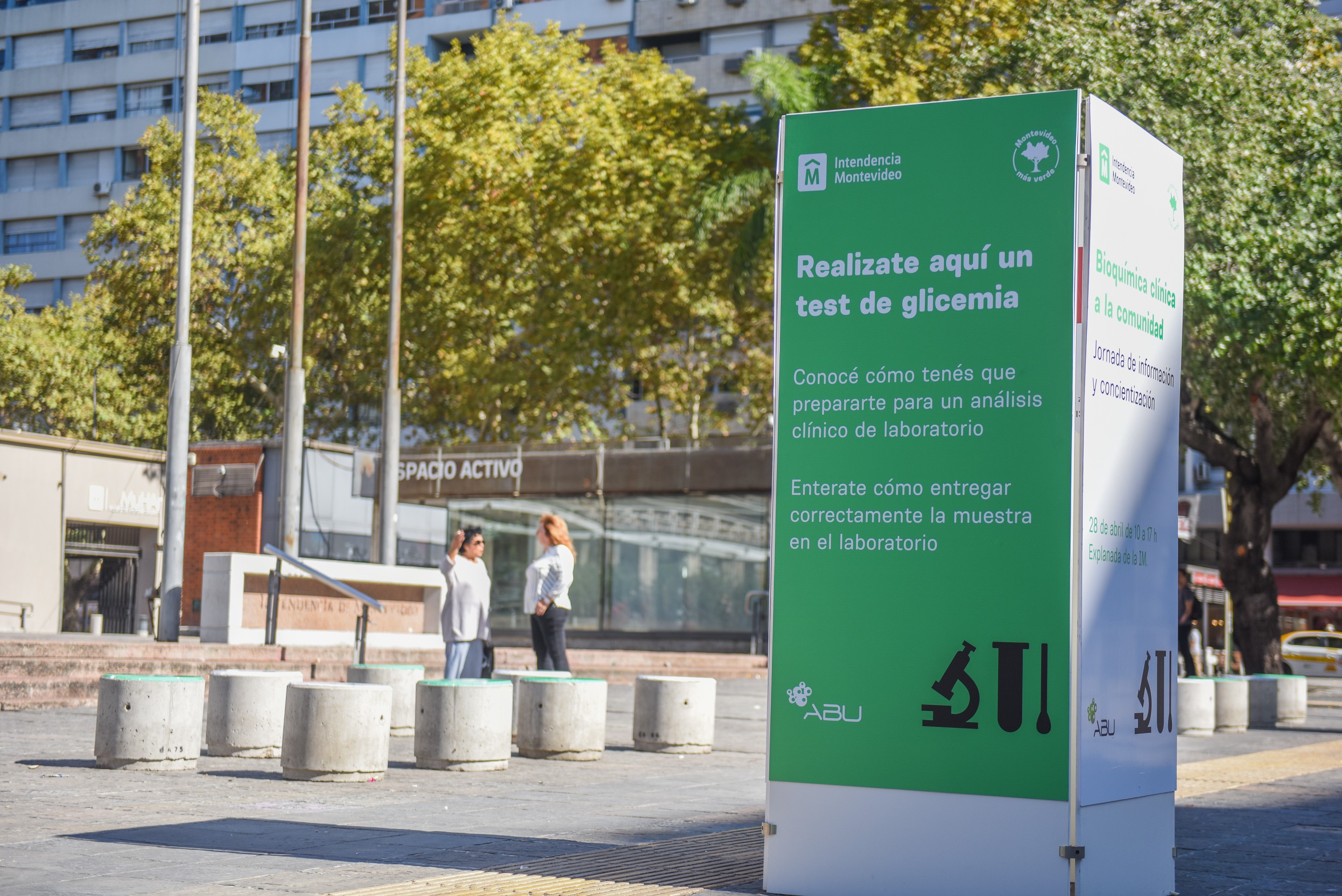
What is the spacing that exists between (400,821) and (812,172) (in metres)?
3.58

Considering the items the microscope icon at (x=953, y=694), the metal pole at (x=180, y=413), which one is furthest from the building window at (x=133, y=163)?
the microscope icon at (x=953, y=694)

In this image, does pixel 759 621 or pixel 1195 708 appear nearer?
pixel 1195 708

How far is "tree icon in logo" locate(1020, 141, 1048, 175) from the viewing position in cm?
565

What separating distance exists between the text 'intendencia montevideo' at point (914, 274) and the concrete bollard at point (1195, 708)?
11.0 m

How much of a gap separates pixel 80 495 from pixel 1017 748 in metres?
29.8

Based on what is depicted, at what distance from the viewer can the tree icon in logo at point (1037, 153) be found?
5648mm

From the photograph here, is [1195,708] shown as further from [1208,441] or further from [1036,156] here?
[1036,156]

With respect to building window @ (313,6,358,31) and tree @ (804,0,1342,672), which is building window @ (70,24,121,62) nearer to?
building window @ (313,6,358,31)

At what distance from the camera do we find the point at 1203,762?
40.9ft

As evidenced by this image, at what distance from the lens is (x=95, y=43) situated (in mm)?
70375

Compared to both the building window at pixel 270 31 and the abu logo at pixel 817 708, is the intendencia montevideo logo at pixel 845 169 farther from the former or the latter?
the building window at pixel 270 31

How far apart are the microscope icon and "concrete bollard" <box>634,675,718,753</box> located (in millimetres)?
6446

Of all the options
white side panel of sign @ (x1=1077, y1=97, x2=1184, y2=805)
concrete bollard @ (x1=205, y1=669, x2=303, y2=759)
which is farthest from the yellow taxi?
white side panel of sign @ (x1=1077, y1=97, x2=1184, y2=805)

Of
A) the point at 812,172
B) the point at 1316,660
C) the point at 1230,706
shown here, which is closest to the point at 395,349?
the point at 1230,706
